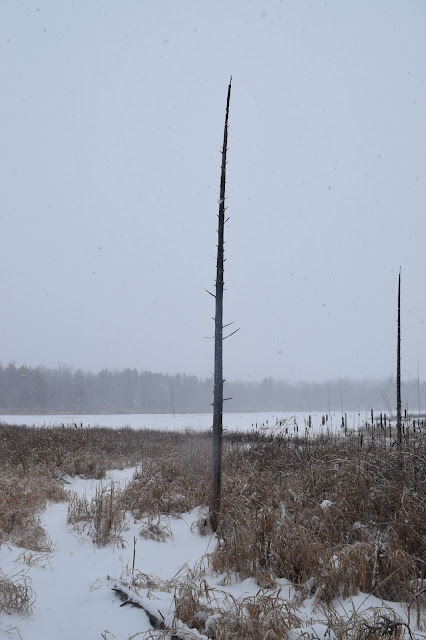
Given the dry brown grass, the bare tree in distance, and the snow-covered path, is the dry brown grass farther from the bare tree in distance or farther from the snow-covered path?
the bare tree in distance

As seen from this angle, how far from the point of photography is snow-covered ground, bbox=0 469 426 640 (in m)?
3.21

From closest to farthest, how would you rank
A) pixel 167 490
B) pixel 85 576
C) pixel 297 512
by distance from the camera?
pixel 85 576
pixel 297 512
pixel 167 490

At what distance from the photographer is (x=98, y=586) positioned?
4.10 m

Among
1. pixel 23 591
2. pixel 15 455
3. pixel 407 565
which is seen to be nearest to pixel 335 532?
pixel 407 565

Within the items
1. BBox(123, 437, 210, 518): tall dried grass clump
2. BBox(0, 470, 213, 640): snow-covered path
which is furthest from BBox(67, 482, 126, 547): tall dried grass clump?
BBox(123, 437, 210, 518): tall dried grass clump

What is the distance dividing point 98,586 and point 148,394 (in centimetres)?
9578

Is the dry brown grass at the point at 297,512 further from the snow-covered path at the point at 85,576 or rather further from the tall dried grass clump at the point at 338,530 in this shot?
the snow-covered path at the point at 85,576

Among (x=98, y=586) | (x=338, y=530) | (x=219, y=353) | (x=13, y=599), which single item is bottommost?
(x=98, y=586)

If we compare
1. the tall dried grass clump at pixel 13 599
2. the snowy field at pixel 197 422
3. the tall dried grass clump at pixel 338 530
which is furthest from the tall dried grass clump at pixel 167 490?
the snowy field at pixel 197 422

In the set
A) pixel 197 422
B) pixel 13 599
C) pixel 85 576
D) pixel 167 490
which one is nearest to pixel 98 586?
pixel 85 576

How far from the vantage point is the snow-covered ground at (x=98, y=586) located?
3.21 meters

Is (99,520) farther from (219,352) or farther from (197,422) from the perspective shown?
(197,422)

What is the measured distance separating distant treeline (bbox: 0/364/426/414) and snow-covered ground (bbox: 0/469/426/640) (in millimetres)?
62570

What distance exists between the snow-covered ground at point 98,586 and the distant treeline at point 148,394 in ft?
205
